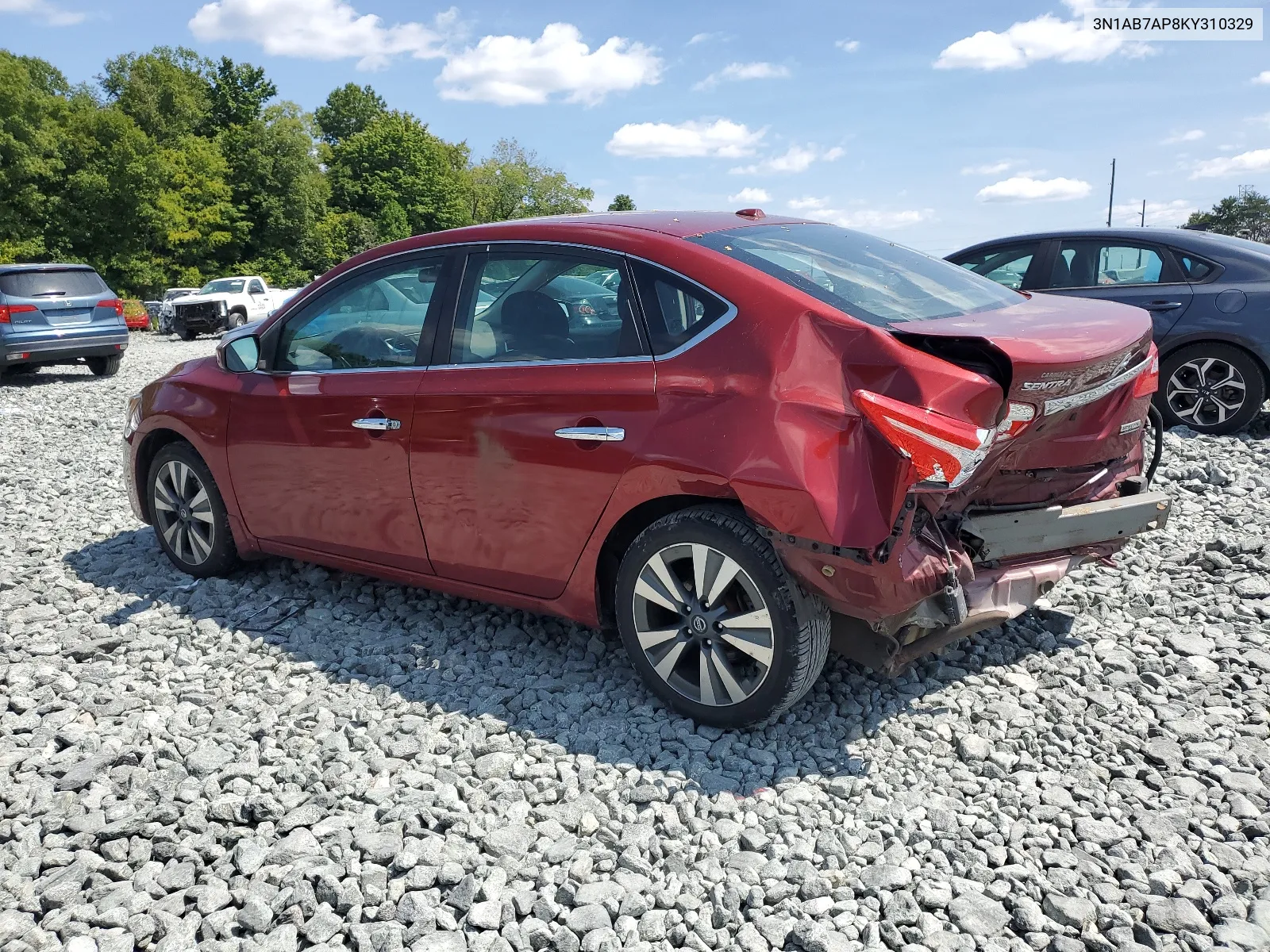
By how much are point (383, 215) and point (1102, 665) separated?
84.2m

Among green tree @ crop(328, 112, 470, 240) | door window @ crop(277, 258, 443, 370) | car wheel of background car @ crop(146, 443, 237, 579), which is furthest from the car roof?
green tree @ crop(328, 112, 470, 240)

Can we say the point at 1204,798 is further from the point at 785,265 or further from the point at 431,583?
the point at 431,583

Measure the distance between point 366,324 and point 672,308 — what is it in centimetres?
160

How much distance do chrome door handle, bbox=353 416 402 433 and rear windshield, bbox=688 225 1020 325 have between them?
147 cm

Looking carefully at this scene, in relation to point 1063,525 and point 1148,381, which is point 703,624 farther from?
point 1148,381

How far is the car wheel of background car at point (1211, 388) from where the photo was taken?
7715mm

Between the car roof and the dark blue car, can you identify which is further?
the car roof

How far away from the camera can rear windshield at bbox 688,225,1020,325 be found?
11.1 feet

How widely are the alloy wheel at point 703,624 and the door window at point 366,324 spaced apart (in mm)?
1478

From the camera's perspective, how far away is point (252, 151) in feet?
209

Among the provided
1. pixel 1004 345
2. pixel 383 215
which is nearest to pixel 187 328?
pixel 1004 345

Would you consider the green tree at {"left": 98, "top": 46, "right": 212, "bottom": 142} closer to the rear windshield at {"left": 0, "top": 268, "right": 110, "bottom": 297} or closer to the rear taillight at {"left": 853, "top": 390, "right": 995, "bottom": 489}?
the rear windshield at {"left": 0, "top": 268, "right": 110, "bottom": 297}

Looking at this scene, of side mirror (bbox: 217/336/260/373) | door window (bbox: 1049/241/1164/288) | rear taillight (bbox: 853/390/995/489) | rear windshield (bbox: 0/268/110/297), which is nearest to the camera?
rear taillight (bbox: 853/390/995/489)

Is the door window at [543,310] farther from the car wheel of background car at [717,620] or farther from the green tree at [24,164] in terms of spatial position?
the green tree at [24,164]
